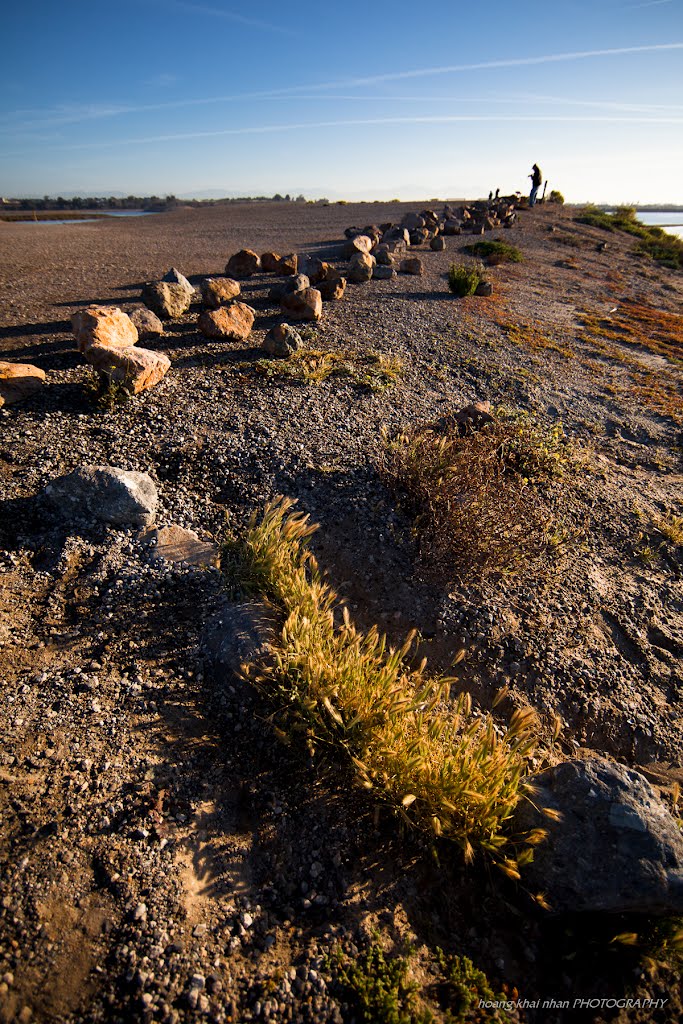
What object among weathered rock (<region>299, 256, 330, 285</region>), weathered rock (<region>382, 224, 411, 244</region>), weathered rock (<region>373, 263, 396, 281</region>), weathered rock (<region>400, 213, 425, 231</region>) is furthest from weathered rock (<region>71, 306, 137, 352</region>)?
weathered rock (<region>400, 213, 425, 231</region>)

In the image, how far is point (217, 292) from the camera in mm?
9180

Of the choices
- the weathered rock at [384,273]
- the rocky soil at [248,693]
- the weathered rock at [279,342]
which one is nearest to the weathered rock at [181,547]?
the rocky soil at [248,693]

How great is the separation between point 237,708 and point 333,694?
2.34 ft

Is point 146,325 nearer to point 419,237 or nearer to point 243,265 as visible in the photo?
point 243,265

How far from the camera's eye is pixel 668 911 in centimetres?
250

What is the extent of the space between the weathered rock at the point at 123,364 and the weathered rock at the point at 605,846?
591 cm

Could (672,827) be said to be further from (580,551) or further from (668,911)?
(580,551)

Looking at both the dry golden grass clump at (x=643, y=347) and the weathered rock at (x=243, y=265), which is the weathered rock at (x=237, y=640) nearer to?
the dry golden grass clump at (x=643, y=347)

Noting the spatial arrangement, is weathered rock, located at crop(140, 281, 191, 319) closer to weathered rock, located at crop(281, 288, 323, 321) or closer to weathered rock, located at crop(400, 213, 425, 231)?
weathered rock, located at crop(281, 288, 323, 321)

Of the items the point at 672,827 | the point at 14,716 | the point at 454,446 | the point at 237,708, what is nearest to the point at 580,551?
the point at 454,446

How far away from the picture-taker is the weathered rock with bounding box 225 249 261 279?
12164 mm

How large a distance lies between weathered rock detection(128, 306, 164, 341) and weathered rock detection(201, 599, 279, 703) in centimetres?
586

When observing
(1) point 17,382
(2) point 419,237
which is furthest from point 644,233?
(1) point 17,382

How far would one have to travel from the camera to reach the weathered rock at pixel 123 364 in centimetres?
590
